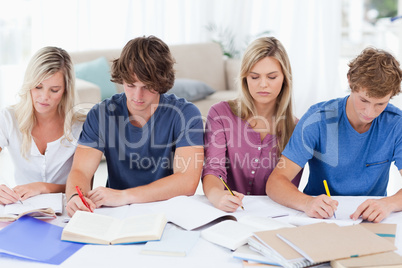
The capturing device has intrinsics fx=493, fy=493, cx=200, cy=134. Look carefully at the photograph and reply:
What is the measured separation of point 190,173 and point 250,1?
4.15 metres

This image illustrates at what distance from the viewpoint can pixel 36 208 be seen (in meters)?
1.55

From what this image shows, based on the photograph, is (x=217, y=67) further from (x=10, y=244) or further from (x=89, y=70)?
(x=10, y=244)

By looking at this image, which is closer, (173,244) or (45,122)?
(173,244)

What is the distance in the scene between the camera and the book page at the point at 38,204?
5.07 feet

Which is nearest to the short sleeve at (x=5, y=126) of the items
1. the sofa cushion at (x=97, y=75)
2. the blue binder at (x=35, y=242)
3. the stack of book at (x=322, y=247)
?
the blue binder at (x=35, y=242)

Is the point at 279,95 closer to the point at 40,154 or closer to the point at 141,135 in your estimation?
the point at 141,135

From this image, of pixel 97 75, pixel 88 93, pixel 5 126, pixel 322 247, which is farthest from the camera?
pixel 97 75

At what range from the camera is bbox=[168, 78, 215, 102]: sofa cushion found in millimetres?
4086

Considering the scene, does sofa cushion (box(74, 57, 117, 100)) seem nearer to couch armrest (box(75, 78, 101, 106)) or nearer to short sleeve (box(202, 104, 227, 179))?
couch armrest (box(75, 78, 101, 106))

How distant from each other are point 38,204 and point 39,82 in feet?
1.64

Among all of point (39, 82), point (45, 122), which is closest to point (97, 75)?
point (45, 122)

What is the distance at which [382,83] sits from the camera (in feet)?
5.17

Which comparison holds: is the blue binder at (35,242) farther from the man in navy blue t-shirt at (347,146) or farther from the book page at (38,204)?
the man in navy blue t-shirt at (347,146)

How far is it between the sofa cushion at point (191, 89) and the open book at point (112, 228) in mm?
2674
